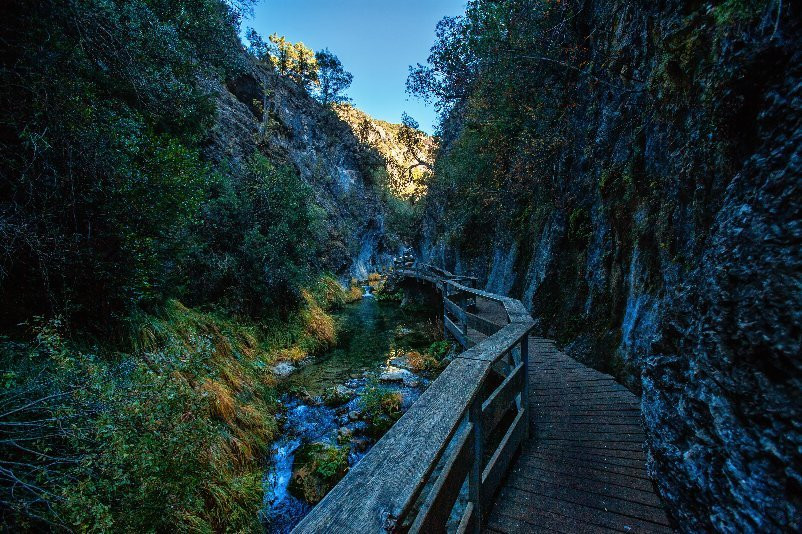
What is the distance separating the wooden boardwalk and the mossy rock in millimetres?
3321

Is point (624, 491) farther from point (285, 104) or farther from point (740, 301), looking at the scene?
point (285, 104)

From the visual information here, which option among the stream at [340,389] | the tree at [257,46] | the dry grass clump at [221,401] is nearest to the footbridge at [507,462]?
the stream at [340,389]

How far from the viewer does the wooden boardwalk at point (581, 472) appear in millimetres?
2701

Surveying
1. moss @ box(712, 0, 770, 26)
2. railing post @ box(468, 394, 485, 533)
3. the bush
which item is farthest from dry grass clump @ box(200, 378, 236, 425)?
moss @ box(712, 0, 770, 26)

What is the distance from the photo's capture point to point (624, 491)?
2.99 metres

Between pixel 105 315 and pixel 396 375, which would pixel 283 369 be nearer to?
pixel 396 375

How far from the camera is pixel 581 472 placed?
327 cm

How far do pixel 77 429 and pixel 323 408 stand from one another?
592 centimetres

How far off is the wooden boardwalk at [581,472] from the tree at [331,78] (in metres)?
39.8

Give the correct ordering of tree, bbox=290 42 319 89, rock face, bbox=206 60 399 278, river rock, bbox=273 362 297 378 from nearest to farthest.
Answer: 1. river rock, bbox=273 362 297 378
2. rock face, bbox=206 60 399 278
3. tree, bbox=290 42 319 89

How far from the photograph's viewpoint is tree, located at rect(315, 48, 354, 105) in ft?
115

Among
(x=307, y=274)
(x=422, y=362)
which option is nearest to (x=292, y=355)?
(x=307, y=274)

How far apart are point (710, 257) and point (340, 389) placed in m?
8.15

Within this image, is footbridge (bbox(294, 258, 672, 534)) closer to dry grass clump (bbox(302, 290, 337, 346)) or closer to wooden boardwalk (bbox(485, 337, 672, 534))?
wooden boardwalk (bbox(485, 337, 672, 534))
